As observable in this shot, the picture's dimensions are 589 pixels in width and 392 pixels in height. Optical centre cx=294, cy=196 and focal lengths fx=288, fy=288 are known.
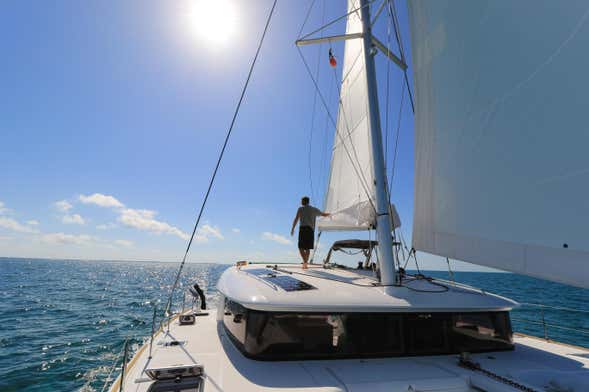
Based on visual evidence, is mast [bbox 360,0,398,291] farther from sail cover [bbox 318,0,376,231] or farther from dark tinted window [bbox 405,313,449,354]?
sail cover [bbox 318,0,376,231]

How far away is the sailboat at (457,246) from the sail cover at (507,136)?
11 mm

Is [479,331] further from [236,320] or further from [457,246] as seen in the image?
[236,320]

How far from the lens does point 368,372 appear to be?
2.79 meters

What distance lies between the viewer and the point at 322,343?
3.14 meters

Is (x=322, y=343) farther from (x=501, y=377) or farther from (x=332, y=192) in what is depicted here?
(x=332, y=192)

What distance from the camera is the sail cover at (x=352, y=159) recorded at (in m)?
5.64

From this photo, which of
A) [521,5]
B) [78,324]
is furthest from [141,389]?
[78,324]

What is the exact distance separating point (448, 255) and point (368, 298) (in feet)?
3.23

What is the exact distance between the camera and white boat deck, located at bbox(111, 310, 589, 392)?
8.14 ft

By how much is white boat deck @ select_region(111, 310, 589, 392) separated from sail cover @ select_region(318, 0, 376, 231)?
2.57 meters

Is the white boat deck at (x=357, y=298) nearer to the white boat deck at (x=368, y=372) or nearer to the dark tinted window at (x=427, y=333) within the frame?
the dark tinted window at (x=427, y=333)

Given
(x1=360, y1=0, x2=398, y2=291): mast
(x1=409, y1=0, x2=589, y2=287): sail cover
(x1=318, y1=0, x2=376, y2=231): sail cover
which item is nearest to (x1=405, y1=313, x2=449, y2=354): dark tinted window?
(x1=360, y1=0, x2=398, y2=291): mast

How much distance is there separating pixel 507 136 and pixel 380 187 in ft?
6.03

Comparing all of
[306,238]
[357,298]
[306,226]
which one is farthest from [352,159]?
[357,298]
